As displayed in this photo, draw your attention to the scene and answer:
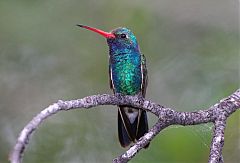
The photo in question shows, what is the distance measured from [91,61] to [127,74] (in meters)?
0.64

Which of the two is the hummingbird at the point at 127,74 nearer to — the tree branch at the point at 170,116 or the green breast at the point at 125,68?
the green breast at the point at 125,68

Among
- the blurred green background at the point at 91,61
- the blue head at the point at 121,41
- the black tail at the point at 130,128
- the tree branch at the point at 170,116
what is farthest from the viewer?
the blurred green background at the point at 91,61

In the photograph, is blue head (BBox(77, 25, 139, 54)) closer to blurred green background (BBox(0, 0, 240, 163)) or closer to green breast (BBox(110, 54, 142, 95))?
green breast (BBox(110, 54, 142, 95))

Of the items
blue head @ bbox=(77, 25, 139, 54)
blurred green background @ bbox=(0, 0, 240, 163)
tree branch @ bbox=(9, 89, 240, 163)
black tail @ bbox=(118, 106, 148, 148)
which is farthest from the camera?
blurred green background @ bbox=(0, 0, 240, 163)

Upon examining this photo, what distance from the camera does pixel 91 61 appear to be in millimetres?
4102

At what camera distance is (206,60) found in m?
4.03

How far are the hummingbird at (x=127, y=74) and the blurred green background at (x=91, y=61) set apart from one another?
376mm

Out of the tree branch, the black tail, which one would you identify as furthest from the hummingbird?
the tree branch

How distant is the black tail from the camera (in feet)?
10.9

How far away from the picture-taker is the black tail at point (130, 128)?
3.32 metres

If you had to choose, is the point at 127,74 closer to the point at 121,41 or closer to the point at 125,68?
the point at 125,68

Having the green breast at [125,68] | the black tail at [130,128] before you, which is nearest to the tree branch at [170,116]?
the black tail at [130,128]

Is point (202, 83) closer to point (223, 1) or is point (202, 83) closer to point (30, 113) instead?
point (223, 1)

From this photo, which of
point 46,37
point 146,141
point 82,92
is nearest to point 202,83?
point 82,92
